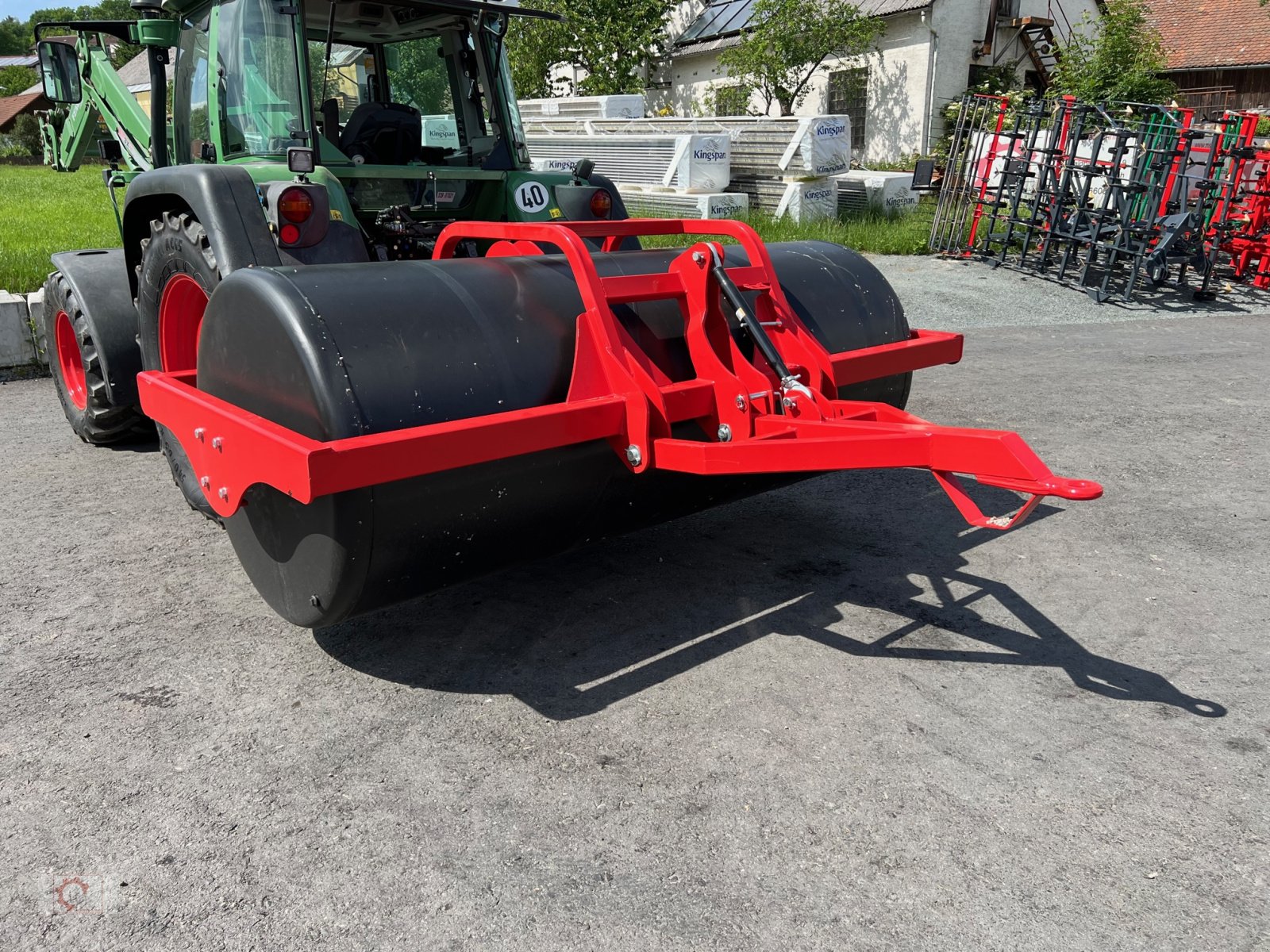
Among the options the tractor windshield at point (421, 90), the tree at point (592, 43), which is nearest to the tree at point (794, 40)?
the tree at point (592, 43)

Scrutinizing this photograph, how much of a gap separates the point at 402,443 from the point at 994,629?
81.6 inches

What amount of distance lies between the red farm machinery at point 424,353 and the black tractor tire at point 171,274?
15 mm

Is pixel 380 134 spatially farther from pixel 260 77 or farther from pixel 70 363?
pixel 70 363

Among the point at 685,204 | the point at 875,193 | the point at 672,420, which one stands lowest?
the point at 685,204

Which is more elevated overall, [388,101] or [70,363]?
[388,101]

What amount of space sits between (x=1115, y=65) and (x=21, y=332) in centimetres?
2281

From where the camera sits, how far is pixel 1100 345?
28.9 ft

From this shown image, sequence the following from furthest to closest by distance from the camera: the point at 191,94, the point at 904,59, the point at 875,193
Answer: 1. the point at 904,59
2. the point at 875,193
3. the point at 191,94

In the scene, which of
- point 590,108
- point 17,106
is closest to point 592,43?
point 590,108

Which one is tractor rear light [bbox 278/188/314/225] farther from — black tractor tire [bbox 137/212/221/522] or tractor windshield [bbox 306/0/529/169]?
tractor windshield [bbox 306/0/529/169]

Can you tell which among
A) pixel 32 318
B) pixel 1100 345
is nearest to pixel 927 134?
pixel 1100 345

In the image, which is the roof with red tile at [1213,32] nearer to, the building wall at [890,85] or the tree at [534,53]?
the building wall at [890,85]

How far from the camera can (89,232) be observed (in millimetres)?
13102

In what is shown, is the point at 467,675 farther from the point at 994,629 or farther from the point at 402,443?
the point at 994,629
